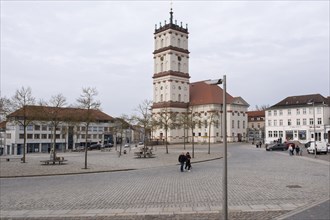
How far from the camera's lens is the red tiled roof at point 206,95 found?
92875 millimetres

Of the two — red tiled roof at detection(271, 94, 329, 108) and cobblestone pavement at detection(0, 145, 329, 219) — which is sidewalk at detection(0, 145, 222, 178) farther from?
red tiled roof at detection(271, 94, 329, 108)

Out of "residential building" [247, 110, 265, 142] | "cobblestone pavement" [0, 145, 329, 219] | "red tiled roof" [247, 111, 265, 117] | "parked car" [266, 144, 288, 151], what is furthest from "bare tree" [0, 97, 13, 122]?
"red tiled roof" [247, 111, 265, 117]

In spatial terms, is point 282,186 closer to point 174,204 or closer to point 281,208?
point 281,208

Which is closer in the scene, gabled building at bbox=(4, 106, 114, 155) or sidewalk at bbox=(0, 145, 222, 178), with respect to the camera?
sidewalk at bbox=(0, 145, 222, 178)

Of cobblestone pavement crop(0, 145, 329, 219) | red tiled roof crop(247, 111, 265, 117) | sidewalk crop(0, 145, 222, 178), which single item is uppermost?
red tiled roof crop(247, 111, 265, 117)

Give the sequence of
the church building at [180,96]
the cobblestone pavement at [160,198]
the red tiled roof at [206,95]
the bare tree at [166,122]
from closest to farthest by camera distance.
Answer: the cobblestone pavement at [160,198] → the bare tree at [166,122] → the church building at [180,96] → the red tiled roof at [206,95]

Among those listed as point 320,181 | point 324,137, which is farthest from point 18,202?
point 324,137

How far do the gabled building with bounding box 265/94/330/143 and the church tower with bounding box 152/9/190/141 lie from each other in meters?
26.3

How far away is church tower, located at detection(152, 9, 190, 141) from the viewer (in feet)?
298

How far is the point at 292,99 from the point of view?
83.6 metres

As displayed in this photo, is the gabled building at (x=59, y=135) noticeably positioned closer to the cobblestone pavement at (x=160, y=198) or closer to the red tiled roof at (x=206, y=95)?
the red tiled roof at (x=206, y=95)

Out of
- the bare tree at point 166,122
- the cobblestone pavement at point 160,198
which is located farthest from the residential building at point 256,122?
the cobblestone pavement at point 160,198

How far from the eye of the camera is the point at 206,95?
3750 inches

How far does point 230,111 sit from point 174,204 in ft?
270
